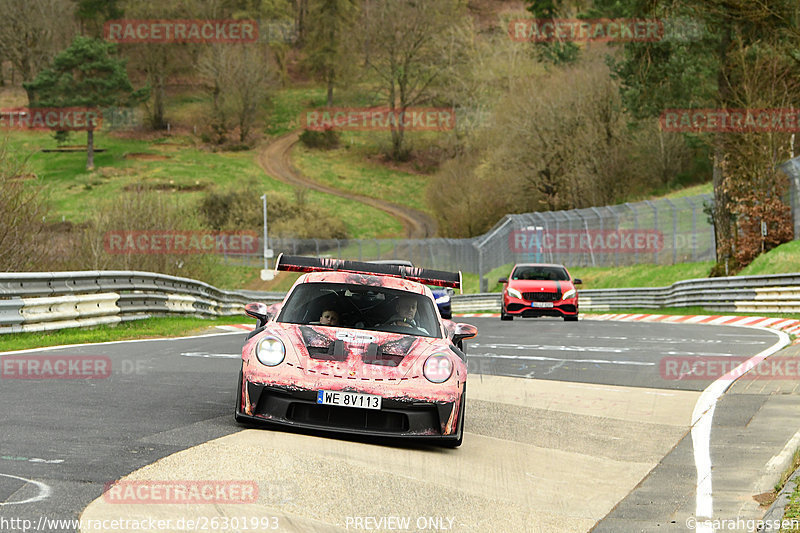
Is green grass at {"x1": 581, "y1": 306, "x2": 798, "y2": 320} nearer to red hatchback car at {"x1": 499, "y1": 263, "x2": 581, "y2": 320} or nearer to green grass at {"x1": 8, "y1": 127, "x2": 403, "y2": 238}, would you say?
red hatchback car at {"x1": 499, "y1": 263, "x2": 581, "y2": 320}

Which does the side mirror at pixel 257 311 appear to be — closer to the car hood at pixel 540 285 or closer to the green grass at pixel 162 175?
the car hood at pixel 540 285

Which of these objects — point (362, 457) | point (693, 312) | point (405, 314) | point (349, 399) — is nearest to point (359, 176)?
point (693, 312)

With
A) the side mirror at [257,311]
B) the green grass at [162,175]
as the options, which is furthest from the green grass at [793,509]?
the green grass at [162,175]

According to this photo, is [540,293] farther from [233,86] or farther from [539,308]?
[233,86]

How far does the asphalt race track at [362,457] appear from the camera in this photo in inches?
226

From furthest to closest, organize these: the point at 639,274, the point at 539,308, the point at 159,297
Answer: the point at 639,274 < the point at 539,308 < the point at 159,297

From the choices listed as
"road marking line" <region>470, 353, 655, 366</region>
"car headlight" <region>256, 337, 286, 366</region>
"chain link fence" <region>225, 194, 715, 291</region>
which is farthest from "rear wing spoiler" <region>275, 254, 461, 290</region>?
"chain link fence" <region>225, 194, 715, 291</region>

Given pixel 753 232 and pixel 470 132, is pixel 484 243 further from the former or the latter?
pixel 470 132

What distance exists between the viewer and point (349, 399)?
7867 mm

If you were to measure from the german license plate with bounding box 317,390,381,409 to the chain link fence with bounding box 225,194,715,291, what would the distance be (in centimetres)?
3391

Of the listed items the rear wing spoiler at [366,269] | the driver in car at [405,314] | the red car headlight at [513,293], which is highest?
the rear wing spoiler at [366,269]

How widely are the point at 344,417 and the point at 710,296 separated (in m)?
26.4

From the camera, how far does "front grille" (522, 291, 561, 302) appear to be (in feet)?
94.4

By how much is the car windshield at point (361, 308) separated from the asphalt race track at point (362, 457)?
3.34ft
